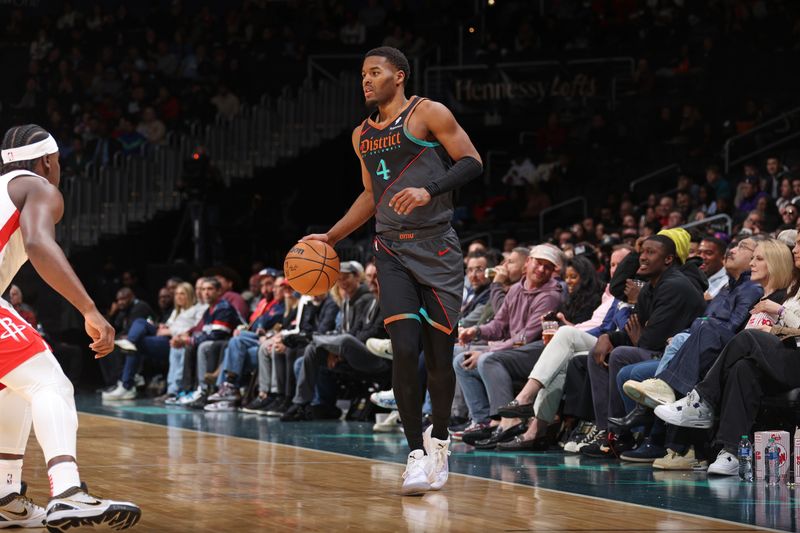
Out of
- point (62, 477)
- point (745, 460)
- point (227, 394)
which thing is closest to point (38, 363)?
point (62, 477)

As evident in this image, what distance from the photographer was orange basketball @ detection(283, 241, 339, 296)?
5.75 metres

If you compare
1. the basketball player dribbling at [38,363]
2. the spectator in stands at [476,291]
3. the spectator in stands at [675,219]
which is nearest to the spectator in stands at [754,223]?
the spectator in stands at [675,219]

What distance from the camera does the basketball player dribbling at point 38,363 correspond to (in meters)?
3.96

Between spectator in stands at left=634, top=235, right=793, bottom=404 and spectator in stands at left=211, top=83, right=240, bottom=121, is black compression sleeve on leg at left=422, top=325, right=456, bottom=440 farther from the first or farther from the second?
spectator in stands at left=211, top=83, right=240, bottom=121

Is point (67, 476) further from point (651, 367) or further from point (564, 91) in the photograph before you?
point (564, 91)

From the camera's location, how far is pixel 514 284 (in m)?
8.87

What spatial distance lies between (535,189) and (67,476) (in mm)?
13414

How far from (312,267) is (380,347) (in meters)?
3.87

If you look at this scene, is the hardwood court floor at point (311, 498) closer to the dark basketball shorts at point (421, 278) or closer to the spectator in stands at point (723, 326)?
the dark basketball shorts at point (421, 278)

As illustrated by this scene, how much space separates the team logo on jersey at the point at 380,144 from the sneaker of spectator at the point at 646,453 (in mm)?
2562

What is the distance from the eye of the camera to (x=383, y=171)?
5660 millimetres

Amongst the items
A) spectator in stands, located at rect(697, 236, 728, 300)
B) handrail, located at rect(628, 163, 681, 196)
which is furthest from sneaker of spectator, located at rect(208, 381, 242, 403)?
handrail, located at rect(628, 163, 681, 196)

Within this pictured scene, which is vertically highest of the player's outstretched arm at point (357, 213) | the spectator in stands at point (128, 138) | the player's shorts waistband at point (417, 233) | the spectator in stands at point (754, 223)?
the spectator in stands at point (128, 138)

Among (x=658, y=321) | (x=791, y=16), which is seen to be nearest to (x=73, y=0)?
(x=791, y=16)
